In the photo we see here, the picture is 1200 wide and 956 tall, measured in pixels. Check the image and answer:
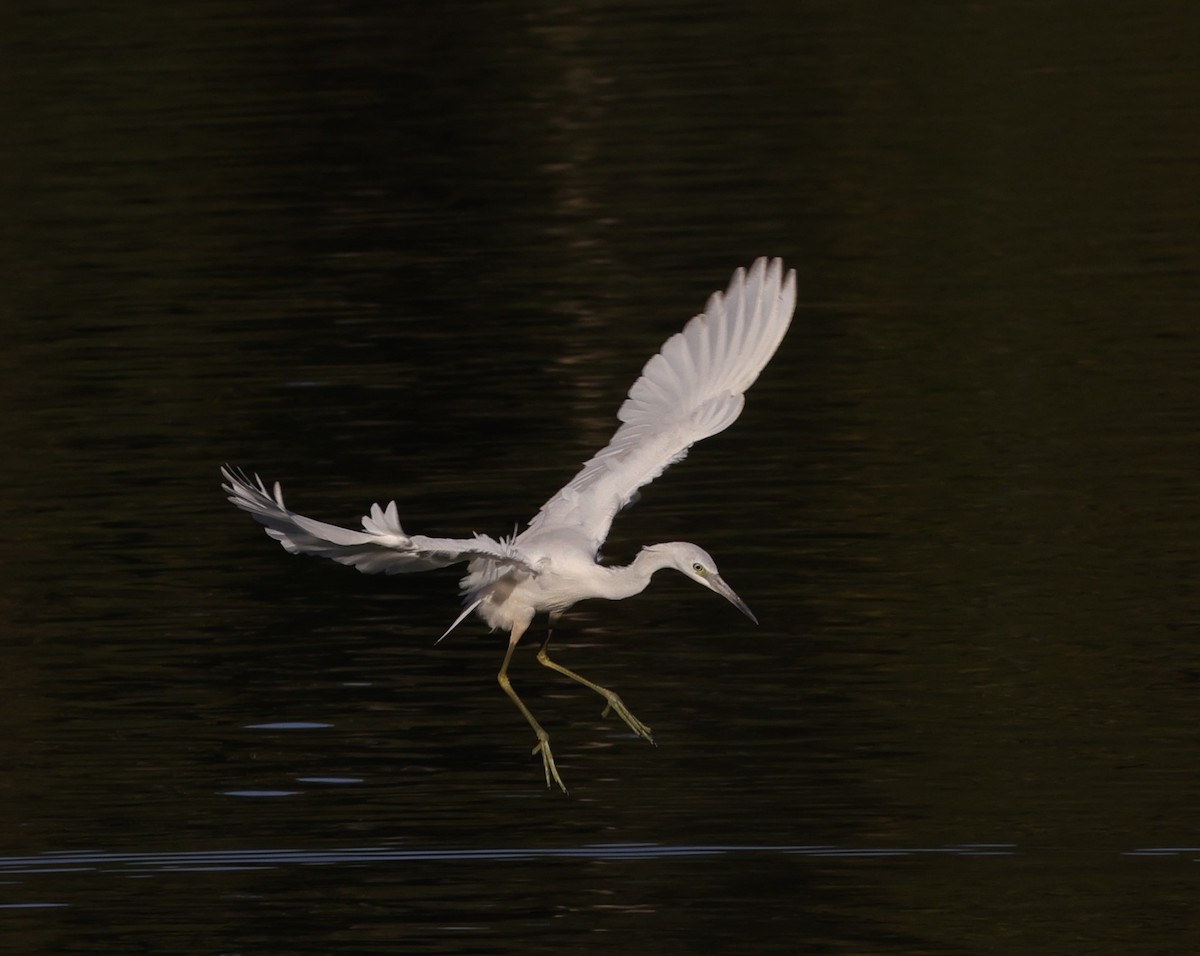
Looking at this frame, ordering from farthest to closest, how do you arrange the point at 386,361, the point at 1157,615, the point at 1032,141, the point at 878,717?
the point at 1032,141 < the point at 386,361 < the point at 1157,615 < the point at 878,717

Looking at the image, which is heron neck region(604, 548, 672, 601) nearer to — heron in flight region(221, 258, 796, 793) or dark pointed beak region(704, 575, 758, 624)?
heron in flight region(221, 258, 796, 793)

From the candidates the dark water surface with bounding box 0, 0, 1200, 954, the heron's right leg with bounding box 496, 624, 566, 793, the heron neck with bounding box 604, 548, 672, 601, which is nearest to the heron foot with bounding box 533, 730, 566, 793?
the heron's right leg with bounding box 496, 624, 566, 793

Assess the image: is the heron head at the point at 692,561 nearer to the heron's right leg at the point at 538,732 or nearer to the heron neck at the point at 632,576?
the heron neck at the point at 632,576

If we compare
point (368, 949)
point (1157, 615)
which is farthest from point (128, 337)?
point (368, 949)

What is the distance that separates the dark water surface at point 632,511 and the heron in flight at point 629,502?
3.28 feet

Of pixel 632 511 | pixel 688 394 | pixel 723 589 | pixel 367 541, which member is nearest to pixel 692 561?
pixel 723 589

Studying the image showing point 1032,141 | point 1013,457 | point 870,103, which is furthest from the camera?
point 870,103

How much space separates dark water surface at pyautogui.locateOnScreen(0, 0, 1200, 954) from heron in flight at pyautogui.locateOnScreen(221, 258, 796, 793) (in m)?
1.00

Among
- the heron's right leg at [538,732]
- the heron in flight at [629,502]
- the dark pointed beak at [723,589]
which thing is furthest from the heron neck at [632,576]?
the heron's right leg at [538,732]

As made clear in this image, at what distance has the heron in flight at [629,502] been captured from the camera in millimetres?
11445

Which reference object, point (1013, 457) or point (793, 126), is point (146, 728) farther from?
point (793, 126)

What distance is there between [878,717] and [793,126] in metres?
16.6

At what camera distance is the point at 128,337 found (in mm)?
22250

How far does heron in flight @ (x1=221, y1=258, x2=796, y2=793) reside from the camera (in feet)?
37.6
